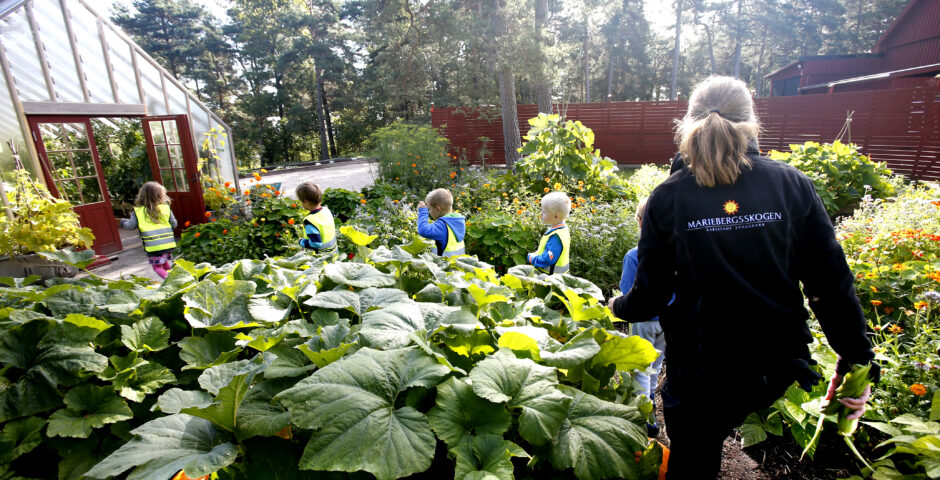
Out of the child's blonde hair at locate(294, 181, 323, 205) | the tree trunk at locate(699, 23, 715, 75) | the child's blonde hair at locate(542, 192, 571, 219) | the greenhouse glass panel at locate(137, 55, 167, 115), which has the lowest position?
the child's blonde hair at locate(542, 192, 571, 219)

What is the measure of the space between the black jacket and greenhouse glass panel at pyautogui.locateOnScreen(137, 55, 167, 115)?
31.1 ft

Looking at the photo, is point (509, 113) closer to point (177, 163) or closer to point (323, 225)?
point (177, 163)

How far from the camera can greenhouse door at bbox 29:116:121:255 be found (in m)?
6.48

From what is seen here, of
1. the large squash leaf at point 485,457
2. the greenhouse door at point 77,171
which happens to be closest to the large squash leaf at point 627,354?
the large squash leaf at point 485,457

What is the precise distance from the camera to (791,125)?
12.6 m

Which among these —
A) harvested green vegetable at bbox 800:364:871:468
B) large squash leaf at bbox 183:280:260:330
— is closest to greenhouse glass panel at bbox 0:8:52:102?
large squash leaf at bbox 183:280:260:330

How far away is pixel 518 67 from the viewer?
31.2 feet

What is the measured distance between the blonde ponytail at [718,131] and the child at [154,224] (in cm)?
550

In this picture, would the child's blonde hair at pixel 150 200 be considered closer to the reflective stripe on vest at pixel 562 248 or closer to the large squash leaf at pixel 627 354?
the reflective stripe on vest at pixel 562 248

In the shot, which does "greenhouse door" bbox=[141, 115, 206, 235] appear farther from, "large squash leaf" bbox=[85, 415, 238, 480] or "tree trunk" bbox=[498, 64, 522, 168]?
"large squash leaf" bbox=[85, 415, 238, 480]

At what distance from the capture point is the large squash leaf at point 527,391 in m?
0.88

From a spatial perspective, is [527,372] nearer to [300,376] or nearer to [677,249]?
[300,376]

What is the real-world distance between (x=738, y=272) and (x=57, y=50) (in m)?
9.10

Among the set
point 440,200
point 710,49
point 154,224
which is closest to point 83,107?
point 154,224
